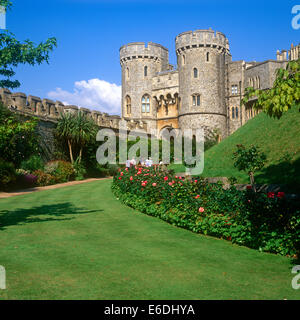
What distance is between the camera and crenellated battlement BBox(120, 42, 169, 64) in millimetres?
43125

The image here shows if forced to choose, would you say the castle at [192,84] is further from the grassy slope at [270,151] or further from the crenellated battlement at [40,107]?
the grassy slope at [270,151]

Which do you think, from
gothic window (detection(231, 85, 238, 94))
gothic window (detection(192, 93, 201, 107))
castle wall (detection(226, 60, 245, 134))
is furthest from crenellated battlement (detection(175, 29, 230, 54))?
gothic window (detection(192, 93, 201, 107))

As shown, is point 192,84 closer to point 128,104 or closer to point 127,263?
point 128,104

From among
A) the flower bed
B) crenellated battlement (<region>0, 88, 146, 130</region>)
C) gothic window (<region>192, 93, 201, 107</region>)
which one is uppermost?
gothic window (<region>192, 93, 201, 107</region>)

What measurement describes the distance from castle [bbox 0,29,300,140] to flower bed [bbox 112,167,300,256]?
24.1 meters

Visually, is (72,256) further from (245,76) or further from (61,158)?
(245,76)

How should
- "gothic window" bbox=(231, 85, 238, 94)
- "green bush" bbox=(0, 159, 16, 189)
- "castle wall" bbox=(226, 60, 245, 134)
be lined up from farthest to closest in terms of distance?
"gothic window" bbox=(231, 85, 238, 94) < "castle wall" bbox=(226, 60, 245, 134) < "green bush" bbox=(0, 159, 16, 189)

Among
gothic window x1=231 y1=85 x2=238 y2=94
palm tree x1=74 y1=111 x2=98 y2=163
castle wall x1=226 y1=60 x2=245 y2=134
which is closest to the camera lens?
palm tree x1=74 y1=111 x2=98 y2=163

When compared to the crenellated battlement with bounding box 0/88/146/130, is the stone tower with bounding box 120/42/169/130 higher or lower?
higher

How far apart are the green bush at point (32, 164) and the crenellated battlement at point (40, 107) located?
2.64m

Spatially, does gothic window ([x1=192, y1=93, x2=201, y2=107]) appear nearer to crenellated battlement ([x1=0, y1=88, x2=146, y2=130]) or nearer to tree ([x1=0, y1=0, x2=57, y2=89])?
crenellated battlement ([x1=0, y1=88, x2=146, y2=130])

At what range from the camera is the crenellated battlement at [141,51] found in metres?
43.1
